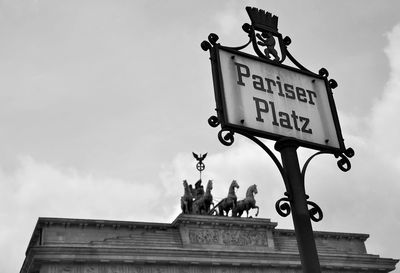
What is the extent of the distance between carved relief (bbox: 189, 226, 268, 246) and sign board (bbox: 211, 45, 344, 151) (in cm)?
2854

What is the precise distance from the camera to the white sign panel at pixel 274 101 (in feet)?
12.6

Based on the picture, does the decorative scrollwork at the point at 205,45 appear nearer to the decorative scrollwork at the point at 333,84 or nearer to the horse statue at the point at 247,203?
the decorative scrollwork at the point at 333,84

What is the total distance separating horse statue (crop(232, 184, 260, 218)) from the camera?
34344 mm

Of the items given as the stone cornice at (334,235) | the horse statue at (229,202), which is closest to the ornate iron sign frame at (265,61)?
the horse statue at (229,202)

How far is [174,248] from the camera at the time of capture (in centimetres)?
3083

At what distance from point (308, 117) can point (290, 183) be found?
1.70 feet

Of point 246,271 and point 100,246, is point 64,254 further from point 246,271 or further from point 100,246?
point 246,271

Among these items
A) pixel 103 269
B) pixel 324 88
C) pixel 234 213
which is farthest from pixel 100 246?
pixel 324 88

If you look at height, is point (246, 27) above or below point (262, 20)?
below

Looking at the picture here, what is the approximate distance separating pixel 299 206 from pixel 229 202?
30771 millimetres

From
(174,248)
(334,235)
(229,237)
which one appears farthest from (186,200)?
(334,235)

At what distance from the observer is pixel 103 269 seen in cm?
2895

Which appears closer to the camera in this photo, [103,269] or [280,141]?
[280,141]

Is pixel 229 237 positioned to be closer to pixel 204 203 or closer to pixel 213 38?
pixel 204 203
